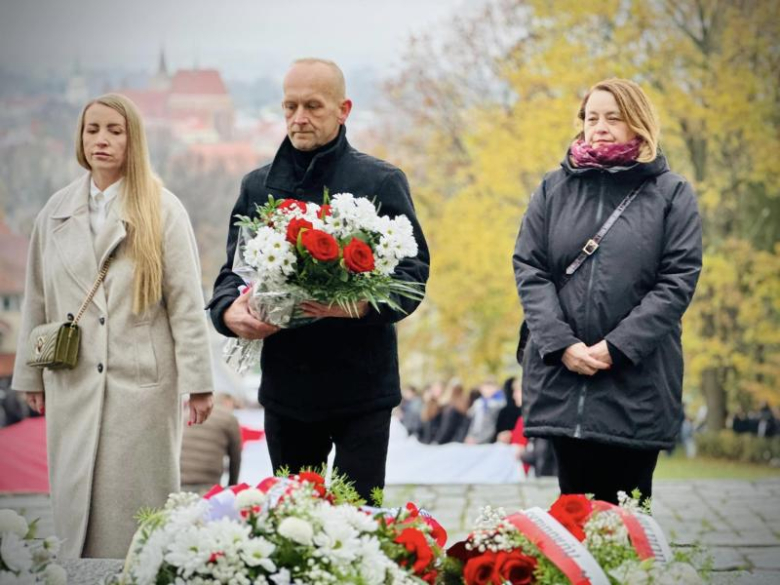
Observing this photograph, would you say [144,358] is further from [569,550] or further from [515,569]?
[569,550]

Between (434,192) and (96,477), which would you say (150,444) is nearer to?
(96,477)

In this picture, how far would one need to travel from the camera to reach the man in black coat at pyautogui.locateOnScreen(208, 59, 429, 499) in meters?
4.51

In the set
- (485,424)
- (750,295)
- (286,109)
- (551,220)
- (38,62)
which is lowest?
(485,424)

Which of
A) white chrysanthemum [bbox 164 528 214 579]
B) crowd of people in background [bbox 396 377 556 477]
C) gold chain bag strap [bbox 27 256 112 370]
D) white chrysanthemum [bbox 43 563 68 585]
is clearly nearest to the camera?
white chrysanthemum [bbox 164 528 214 579]

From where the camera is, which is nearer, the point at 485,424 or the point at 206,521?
the point at 206,521

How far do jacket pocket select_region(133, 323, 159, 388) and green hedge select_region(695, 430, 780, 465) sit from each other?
18.0 meters

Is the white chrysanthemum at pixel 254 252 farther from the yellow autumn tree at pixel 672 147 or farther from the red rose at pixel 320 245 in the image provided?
the yellow autumn tree at pixel 672 147

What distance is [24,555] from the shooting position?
9.78 ft

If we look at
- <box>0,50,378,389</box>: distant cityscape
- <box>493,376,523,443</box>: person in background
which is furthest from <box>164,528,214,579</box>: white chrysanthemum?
<box>0,50,378,389</box>: distant cityscape

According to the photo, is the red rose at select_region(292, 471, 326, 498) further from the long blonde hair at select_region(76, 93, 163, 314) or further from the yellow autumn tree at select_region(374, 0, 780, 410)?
the yellow autumn tree at select_region(374, 0, 780, 410)

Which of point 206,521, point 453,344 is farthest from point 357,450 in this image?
point 453,344

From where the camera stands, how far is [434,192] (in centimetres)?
2327

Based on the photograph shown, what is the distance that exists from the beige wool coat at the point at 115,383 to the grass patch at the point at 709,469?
15235 mm

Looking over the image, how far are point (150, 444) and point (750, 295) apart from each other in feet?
53.8
